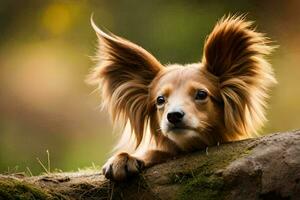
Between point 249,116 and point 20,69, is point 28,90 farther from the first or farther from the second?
point 249,116

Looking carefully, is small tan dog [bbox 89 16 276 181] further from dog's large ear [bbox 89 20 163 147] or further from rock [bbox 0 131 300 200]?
rock [bbox 0 131 300 200]

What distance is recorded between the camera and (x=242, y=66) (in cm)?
844

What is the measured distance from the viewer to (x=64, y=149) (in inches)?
611

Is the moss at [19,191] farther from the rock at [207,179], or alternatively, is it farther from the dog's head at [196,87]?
the dog's head at [196,87]

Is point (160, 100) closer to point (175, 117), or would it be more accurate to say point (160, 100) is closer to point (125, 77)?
point (175, 117)

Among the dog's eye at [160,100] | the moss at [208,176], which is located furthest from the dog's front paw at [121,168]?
the dog's eye at [160,100]

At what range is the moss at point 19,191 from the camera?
6.96 metres

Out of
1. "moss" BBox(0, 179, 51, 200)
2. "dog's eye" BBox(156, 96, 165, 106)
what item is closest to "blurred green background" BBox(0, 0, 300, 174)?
"dog's eye" BBox(156, 96, 165, 106)

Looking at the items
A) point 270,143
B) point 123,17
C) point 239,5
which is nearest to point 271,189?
point 270,143

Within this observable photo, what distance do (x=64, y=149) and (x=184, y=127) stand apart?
7844 millimetres

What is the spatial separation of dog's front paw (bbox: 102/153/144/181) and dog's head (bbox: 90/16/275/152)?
0.45 metres

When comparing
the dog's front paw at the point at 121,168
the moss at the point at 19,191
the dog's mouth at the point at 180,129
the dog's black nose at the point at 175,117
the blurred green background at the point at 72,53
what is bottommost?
the blurred green background at the point at 72,53

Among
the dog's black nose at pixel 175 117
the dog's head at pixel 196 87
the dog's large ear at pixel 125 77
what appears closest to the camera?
the dog's black nose at pixel 175 117

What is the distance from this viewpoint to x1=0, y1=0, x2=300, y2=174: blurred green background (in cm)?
1488
